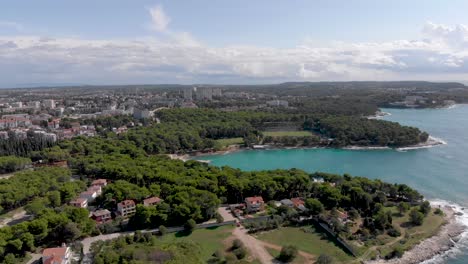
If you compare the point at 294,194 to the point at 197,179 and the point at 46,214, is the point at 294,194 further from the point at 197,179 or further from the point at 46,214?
the point at 46,214

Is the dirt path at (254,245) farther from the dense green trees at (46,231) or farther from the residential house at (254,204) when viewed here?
the dense green trees at (46,231)

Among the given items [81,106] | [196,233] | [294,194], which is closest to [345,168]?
[294,194]

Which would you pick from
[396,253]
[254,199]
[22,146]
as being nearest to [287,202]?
[254,199]

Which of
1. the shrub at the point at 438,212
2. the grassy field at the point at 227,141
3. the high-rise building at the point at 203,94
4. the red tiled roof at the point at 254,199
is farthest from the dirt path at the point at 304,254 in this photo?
the high-rise building at the point at 203,94

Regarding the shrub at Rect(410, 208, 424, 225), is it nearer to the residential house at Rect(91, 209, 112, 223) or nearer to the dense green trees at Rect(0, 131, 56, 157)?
the residential house at Rect(91, 209, 112, 223)

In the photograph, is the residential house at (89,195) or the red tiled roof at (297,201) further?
the residential house at (89,195)

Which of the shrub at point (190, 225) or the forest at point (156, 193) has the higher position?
the forest at point (156, 193)

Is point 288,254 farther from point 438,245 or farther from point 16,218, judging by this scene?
point 16,218

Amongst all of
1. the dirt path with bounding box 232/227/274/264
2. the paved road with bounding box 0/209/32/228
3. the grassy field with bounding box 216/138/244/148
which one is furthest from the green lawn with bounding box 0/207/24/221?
the grassy field with bounding box 216/138/244/148

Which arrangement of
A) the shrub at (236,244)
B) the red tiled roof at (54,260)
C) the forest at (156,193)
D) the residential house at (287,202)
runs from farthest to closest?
the residential house at (287,202) < the forest at (156,193) < the shrub at (236,244) < the red tiled roof at (54,260)

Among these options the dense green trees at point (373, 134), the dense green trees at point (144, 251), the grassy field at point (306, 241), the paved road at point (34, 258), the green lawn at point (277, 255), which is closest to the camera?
the dense green trees at point (144, 251)
